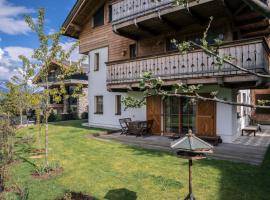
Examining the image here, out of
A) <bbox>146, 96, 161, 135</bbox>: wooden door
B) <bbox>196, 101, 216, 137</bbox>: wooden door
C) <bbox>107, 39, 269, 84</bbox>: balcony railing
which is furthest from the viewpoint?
<bbox>146, 96, 161, 135</bbox>: wooden door

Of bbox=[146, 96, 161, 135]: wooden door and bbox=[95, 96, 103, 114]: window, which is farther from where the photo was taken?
bbox=[95, 96, 103, 114]: window

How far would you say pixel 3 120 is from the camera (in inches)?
319

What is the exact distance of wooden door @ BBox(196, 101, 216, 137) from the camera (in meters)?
11.6

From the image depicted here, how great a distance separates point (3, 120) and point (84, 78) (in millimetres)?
21152

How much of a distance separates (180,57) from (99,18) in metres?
10.2

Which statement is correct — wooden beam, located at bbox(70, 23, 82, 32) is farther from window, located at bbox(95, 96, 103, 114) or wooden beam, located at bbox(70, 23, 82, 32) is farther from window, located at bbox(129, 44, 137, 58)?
window, located at bbox(95, 96, 103, 114)

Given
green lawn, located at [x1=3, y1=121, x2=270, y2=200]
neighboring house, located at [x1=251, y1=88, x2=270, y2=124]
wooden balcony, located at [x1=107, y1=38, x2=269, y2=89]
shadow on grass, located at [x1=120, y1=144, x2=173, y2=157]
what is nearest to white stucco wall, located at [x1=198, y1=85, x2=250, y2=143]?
wooden balcony, located at [x1=107, y1=38, x2=269, y2=89]

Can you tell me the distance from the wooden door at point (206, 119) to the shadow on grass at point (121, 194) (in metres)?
6.66

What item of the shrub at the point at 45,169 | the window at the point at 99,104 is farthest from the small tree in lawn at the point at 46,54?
the window at the point at 99,104

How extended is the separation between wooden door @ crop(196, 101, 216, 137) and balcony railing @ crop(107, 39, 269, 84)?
2145mm

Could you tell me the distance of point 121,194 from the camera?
5965mm

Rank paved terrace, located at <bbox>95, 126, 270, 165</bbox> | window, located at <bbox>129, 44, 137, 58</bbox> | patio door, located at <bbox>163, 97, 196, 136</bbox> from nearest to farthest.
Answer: paved terrace, located at <bbox>95, 126, 270, 165</bbox>
patio door, located at <bbox>163, 97, 196, 136</bbox>
window, located at <bbox>129, 44, 137, 58</bbox>

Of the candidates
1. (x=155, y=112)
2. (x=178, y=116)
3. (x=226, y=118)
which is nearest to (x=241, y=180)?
(x=226, y=118)

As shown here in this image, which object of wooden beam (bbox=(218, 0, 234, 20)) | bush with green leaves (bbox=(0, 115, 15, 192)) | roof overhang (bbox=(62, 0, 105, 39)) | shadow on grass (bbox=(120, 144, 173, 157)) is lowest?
shadow on grass (bbox=(120, 144, 173, 157))
